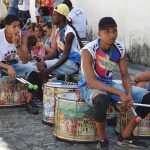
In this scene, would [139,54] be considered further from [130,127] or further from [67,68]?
[130,127]

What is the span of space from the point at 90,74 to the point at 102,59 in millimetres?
240

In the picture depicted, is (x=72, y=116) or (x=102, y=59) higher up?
(x=102, y=59)

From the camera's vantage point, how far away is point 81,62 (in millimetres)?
5082

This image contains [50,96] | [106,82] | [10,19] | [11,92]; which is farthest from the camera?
[11,92]

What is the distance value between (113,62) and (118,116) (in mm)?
586

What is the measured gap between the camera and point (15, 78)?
6289mm

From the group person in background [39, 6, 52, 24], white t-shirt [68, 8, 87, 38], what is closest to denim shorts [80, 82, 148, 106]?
white t-shirt [68, 8, 87, 38]

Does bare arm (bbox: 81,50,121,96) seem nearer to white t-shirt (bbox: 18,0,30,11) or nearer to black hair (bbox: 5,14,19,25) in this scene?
black hair (bbox: 5,14,19,25)

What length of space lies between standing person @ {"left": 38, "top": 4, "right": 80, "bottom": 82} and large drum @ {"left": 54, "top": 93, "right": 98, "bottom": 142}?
1.52 meters

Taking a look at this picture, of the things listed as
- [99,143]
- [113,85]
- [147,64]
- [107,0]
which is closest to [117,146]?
[99,143]

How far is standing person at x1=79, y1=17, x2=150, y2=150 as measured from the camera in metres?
4.75

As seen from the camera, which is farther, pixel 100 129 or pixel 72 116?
pixel 72 116

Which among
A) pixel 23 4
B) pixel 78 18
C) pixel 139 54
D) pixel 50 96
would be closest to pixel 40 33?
pixel 78 18

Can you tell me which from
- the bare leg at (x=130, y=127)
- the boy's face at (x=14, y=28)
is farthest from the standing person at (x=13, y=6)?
the bare leg at (x=130, y=127)
